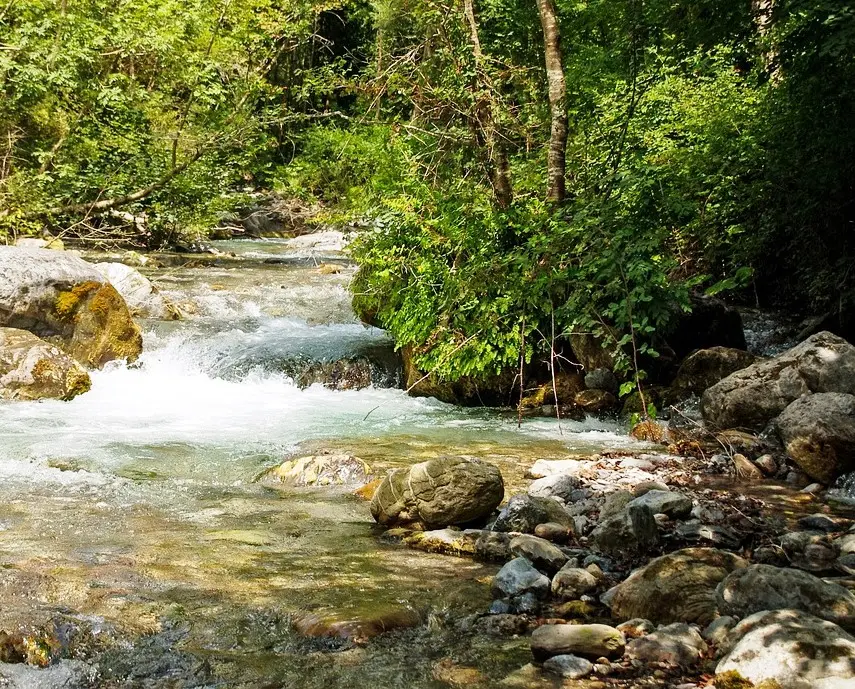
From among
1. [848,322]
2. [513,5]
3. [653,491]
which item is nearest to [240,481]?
[653,491]

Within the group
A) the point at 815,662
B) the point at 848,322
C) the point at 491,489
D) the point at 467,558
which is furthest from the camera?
the point at 848,322

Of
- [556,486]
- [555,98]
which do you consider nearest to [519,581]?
[556,486]

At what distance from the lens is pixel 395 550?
520 cm

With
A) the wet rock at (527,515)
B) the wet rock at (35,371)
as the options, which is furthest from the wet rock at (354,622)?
the wet rock at (35,371)

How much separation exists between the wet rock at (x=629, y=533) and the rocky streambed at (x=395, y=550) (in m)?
0.01

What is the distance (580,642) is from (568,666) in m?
0.16

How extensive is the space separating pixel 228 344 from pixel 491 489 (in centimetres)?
782

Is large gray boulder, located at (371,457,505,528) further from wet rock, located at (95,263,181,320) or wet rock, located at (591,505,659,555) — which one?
wet rock, located at (95,263,181,320)

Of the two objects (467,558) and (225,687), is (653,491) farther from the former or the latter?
(225,687)

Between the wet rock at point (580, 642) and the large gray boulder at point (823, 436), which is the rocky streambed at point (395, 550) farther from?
the large gray boulder at point (823, 436)

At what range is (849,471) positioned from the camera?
6504 mm

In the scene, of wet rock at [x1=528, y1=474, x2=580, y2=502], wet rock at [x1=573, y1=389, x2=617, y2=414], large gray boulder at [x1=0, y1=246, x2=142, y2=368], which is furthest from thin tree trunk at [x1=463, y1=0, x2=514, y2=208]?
large gray boulder at [x1=0, y1=246, x2=142, y2=368]

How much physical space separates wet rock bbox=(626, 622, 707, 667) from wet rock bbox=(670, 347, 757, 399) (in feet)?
20.0

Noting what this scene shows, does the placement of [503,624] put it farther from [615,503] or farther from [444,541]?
[615,503]
